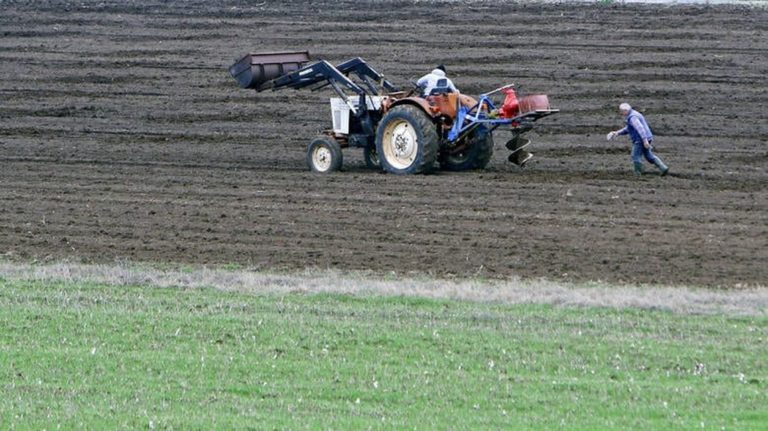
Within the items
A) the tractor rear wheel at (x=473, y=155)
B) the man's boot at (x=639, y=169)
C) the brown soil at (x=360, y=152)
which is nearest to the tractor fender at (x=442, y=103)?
the tractor rear wheel at (x=473, y=155)

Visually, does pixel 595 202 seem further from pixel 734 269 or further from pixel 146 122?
pixel 146 122

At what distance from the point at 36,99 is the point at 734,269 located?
60.2ft

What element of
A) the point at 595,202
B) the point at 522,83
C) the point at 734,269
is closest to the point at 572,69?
the point at 522,83

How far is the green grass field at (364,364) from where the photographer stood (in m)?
9.49

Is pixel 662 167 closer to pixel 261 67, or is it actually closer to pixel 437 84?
pixel 437 84

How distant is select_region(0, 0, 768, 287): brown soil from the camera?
55.5 ft

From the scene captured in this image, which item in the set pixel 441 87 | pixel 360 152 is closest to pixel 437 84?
pixel 441 87

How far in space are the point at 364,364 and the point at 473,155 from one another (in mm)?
12036

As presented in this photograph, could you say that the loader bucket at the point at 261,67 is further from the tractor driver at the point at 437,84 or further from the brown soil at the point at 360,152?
the tractor driver at the point at 437,84

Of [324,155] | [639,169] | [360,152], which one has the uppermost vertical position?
[324,155]

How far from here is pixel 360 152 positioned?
25.7m

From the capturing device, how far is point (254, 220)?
1877 cm

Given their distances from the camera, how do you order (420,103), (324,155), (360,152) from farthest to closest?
(360,152) < (324,155) < (420,103)

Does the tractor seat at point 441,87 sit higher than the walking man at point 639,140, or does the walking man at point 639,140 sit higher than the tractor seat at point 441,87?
the tractor seat at point 441,87
